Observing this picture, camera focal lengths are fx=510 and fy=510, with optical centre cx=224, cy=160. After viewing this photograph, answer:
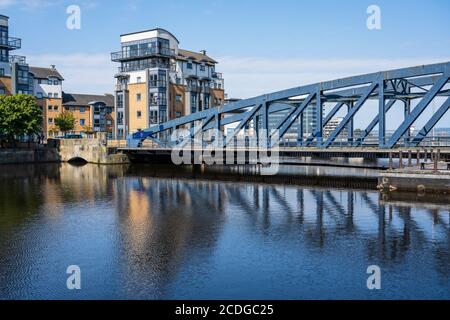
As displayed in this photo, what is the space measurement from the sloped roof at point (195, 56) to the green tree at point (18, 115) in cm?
2989

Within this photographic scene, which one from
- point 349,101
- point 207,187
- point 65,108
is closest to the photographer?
Answer: point 207,187

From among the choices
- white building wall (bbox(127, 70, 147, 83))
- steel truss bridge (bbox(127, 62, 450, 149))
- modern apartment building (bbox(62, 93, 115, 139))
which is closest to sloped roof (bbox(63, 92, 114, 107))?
modern apartment building (bbox(62, 93, 115, 139))

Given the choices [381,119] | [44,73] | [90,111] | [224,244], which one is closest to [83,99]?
[90,111]

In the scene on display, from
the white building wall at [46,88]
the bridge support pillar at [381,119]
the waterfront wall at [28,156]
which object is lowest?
the waterfront wall at [28,156]

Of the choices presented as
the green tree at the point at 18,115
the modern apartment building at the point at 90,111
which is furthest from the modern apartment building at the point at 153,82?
the modern apartment building at the point at 90,111

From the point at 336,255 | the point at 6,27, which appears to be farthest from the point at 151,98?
the point at 336,255

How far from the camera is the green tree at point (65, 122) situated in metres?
106

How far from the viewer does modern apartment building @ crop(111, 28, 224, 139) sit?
9144 cm

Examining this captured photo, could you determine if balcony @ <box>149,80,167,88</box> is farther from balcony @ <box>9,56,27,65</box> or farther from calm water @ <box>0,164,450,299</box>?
calm water @ <box>0,164,450,299</box>

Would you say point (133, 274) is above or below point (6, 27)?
below

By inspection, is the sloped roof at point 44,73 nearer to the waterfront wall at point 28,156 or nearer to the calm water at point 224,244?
the waterfront wall at point 28,156

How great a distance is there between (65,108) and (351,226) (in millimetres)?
96605

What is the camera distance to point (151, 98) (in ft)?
302

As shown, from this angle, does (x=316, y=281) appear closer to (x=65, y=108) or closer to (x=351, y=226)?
(x=351, y=226)
